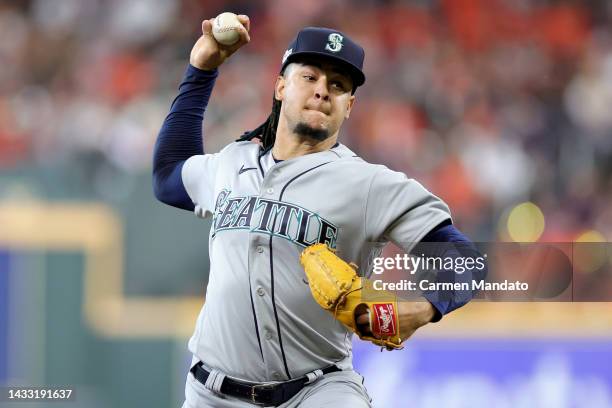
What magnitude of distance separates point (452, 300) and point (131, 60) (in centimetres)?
540

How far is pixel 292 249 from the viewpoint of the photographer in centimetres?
242

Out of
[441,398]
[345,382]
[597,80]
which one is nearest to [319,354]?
[345,382]

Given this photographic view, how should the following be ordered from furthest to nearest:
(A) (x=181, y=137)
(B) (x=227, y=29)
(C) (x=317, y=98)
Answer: (A) (x=181, y=137)
(B) (x=227, y=29)
(C) (x=317, y=98)

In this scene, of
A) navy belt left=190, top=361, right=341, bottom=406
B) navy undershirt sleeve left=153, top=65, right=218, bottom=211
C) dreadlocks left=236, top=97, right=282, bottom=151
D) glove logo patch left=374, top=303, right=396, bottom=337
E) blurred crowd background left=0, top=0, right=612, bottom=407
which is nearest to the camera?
glove logo patch left=374, top=303, right=396, bottom=337

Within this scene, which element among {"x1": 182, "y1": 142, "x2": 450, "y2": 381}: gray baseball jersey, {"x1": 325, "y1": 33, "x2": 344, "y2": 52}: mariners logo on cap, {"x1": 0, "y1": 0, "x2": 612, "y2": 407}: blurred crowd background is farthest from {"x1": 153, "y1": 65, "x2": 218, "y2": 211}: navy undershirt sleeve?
{"x1": 0, "y1": 0, "x2": 612, "y2": 407}: blurred crowd background

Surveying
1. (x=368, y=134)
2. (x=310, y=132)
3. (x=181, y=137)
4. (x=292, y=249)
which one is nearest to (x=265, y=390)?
(x=292, y=249)

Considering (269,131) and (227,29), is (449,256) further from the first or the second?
(227,29)

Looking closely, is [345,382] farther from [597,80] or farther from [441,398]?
[597,80]

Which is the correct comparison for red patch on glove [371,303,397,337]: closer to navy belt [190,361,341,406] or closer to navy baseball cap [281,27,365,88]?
navy belt [190,361,341,406]

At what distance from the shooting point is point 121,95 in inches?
271

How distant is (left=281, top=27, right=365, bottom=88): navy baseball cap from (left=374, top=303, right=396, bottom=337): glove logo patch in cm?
69

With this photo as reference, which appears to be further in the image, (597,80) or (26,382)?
(597,80)

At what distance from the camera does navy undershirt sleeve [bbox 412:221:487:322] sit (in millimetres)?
2254

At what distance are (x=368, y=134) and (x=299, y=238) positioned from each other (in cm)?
431
